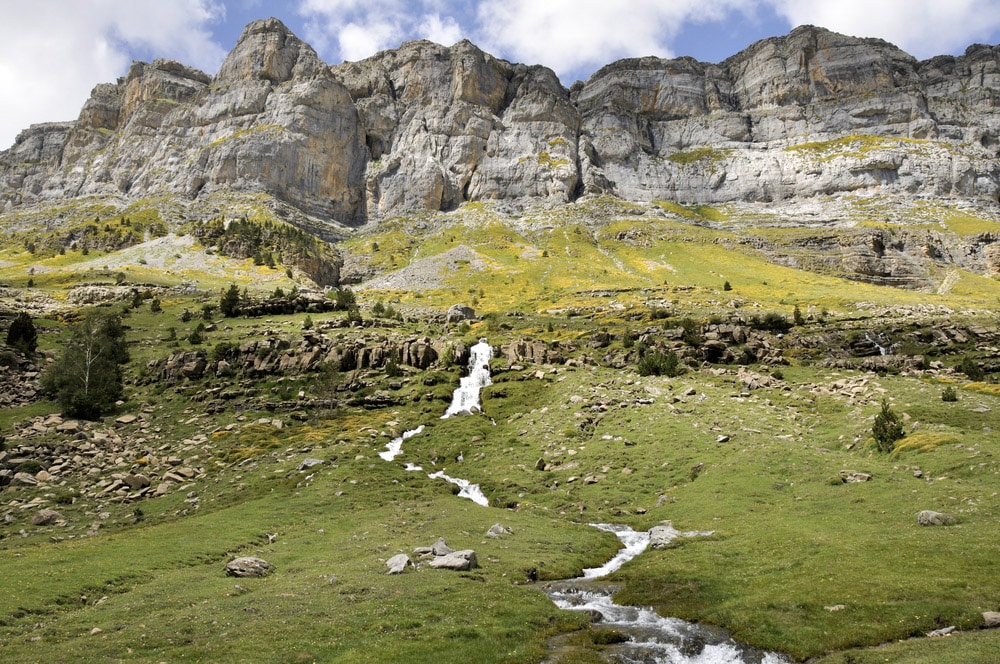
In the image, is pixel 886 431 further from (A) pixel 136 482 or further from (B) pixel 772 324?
(A) pixel 136 482

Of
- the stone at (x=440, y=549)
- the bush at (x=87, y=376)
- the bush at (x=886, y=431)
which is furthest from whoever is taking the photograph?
the bush at (x=87, y=376)

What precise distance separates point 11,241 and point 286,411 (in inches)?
6807

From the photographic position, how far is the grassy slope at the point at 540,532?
18.3 meters

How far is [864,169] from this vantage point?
19962 cm

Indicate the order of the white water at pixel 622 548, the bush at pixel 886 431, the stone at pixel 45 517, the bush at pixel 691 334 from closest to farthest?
1. the white water at pixel 622 548
2. the stone at pixel 45 517
3. the bush at pixel 886 431
4. the bush at pixel 691 334

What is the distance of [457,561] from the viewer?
1048 inches

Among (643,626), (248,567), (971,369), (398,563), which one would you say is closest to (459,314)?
(971,369)

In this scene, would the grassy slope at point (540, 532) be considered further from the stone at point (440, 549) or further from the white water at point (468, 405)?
the stone at point (440, 549)

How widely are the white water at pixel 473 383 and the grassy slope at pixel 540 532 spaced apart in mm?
2318

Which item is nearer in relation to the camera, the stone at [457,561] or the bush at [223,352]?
the stone at [457,561]

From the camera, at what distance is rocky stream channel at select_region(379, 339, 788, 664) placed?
18344 mm

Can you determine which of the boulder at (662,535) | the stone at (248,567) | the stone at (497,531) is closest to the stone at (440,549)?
the stone at (497,531)

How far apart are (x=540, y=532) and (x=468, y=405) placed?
30947 millimetres

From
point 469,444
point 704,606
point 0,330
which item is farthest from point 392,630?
point 0,330
